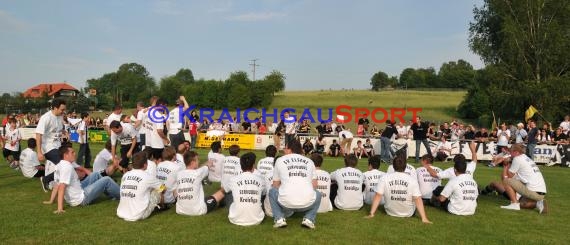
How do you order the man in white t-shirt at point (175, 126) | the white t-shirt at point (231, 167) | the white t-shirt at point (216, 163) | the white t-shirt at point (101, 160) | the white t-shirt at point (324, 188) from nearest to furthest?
the white t-shirt at point (324, 188) → the white t-shirt at point (231, 167) → the white t-shirt at point (216, 163) → the white t-shirt at point (101, 160) → the man in white t-shirt at point (175, 126)

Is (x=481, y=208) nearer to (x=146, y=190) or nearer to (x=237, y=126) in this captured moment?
(x=146, y=190)

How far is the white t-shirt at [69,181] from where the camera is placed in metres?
7.86

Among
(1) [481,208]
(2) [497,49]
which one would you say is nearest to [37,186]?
(1) [481,208]

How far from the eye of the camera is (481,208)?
9047 mm

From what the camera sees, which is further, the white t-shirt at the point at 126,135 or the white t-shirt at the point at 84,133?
the white t-shirt at the point at 84,133

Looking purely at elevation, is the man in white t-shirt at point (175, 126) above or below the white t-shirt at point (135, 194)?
above

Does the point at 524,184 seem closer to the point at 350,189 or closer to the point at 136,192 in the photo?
the point at 350,189

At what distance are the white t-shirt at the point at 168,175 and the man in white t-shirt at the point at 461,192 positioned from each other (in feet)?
16.9

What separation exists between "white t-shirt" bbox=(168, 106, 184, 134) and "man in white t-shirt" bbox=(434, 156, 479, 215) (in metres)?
7.28

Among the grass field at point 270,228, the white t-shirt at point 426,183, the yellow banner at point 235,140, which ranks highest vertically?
the white t-shirt at point 426,183

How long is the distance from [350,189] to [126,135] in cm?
694

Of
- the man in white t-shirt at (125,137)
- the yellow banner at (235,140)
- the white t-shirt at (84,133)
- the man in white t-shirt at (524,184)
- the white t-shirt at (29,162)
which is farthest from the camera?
the yellow banner at (235,140)

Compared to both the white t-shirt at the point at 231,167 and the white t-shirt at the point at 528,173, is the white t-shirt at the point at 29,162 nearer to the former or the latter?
the white t-shirt at the point at 231,167

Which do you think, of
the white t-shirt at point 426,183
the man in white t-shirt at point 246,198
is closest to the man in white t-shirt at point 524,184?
the white t-shirt at point 426,183
